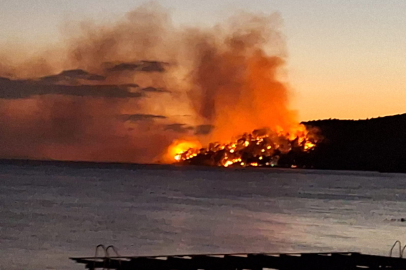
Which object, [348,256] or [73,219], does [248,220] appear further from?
[348,256]

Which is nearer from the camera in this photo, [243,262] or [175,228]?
[243,262]

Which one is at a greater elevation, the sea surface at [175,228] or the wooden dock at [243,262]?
the sea surface at [175,228]

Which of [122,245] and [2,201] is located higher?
[2,201]

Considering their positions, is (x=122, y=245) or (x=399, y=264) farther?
(x=122, y=245)

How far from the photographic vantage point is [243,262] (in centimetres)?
2242

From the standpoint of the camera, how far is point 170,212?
8019 cm

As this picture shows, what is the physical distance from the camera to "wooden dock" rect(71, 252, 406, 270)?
20.9m

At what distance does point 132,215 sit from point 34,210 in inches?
415

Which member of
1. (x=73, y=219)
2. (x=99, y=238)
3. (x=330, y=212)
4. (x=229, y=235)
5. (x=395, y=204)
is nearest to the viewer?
(x=99, y=238)

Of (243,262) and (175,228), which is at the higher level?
(175,228)

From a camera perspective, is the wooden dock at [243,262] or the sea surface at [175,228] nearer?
the wooden dock at [243,262]

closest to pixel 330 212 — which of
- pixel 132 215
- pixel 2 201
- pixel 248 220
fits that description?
pixel 248 220

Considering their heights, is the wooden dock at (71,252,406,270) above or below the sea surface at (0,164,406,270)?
below

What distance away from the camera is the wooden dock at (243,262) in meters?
20.9
